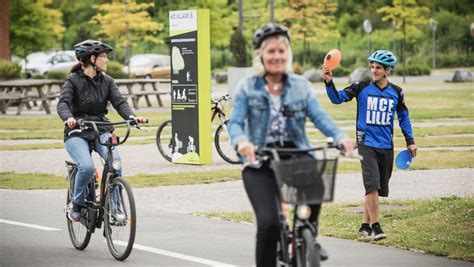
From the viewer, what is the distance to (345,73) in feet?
207

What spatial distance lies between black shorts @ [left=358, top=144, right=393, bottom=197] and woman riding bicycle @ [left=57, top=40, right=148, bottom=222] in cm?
214

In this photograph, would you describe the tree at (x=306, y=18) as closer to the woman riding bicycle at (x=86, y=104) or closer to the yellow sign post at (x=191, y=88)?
the yellow sign post at (x=191, y=88)

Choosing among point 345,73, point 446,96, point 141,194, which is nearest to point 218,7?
point 345,73

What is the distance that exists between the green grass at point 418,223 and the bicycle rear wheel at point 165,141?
6.40 meters

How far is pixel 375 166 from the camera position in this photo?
10.1m

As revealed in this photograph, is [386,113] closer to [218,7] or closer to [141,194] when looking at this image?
[141,194]

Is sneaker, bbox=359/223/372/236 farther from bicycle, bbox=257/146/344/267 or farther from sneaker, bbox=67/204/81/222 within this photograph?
bicycle, bbox=257/146/344/267

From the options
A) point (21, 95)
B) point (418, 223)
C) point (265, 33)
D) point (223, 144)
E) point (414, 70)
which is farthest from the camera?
point (414, 70)

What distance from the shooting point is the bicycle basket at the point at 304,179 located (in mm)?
6043

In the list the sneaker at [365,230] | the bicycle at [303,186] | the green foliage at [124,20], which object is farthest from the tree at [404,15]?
the bicycle at [303,186]

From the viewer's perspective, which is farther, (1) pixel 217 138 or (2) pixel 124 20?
(2) pixel 124 20

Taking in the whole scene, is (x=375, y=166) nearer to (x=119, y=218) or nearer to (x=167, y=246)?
(x=167, y=246)

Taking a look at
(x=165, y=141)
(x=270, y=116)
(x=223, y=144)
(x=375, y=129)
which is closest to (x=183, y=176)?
(x=165, y=141)

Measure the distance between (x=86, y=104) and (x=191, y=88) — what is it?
27.6ft
